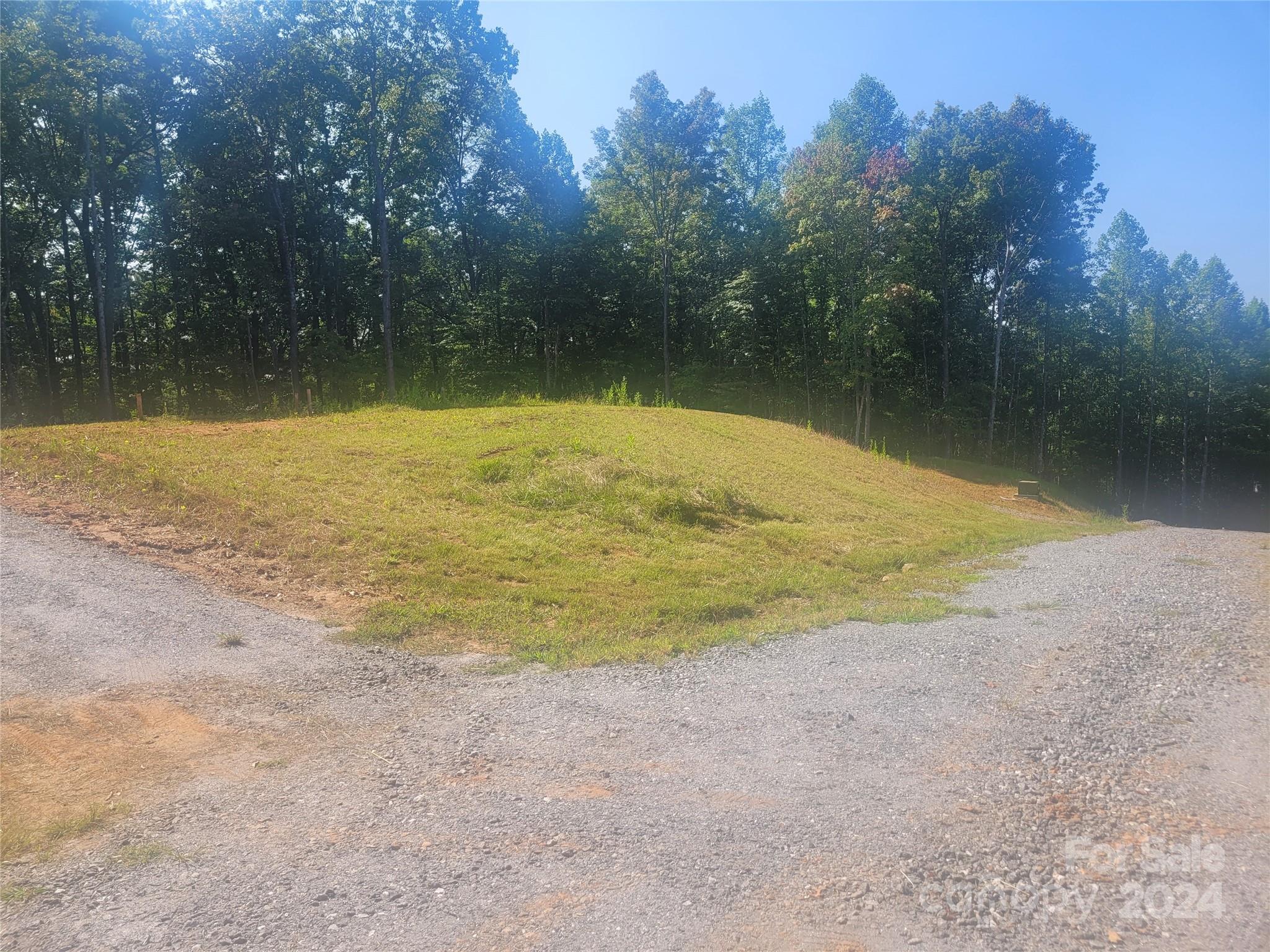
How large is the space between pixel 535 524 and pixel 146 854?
7.10 m

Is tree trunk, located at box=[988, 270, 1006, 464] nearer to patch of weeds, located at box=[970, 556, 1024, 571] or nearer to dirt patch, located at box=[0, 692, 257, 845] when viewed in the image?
patch of weeds, located at box=[970, 556, 1024, 571]

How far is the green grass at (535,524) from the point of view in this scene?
8.05 metres

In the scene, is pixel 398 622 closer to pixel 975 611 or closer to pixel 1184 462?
pixel 975 611

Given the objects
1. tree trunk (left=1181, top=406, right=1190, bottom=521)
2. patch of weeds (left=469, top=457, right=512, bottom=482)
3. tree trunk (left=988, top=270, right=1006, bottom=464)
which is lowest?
tree trunk (left=1181, top=406, right=1190, bottom=521)

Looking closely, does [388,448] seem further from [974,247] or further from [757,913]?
[974,247]

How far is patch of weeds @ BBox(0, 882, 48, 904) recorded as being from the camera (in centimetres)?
346

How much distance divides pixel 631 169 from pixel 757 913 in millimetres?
32222

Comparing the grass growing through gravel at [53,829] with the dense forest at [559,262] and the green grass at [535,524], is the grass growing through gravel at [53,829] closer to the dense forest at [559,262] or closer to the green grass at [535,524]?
the green grass at [535,524]

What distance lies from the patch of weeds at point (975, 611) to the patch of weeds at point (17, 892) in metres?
7.90

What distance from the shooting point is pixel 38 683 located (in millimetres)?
5742

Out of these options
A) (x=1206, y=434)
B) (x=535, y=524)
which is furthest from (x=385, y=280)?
(x=1206, y=434)

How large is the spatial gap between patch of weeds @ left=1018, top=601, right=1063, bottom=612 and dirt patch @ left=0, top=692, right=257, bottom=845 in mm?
7834

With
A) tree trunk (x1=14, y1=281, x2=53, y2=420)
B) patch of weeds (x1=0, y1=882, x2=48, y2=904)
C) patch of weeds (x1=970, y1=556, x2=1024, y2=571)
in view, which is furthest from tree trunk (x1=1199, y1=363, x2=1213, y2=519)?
tree trunk (x1=14, y1=281, x2=53, y2=420)

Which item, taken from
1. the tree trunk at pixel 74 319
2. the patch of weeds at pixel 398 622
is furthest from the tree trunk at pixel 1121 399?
the tree trunk at pixel 74 319
